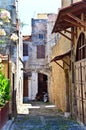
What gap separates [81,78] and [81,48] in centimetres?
126

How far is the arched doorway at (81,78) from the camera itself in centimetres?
1390

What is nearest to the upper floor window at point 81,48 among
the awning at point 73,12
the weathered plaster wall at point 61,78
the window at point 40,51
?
the awning at point 73,12

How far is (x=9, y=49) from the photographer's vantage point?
68.7 feet

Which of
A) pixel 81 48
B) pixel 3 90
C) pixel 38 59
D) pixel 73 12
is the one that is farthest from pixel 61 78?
pixel 38 59

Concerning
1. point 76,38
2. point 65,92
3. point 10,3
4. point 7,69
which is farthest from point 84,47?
point 10,3

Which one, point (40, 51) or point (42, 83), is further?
point (40, 51)

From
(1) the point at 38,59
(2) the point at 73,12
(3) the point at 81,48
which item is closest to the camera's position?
(2) the point at 73,12

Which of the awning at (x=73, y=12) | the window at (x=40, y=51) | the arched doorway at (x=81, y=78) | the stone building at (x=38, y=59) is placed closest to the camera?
the awning at (x=73, y=12)

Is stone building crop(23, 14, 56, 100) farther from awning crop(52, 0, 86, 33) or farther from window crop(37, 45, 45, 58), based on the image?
awning crop(52, 0, 86, 33)

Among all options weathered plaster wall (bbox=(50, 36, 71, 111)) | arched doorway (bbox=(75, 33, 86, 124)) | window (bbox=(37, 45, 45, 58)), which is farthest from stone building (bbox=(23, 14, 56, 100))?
arched doorway (bbox=(75, 33, 86, 124))

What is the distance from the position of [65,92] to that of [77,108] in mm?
4637

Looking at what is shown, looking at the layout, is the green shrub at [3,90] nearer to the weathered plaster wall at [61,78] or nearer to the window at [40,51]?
the weathered plaster wall at [61,78]

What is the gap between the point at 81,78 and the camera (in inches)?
569

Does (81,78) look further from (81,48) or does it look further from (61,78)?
(61,78)
